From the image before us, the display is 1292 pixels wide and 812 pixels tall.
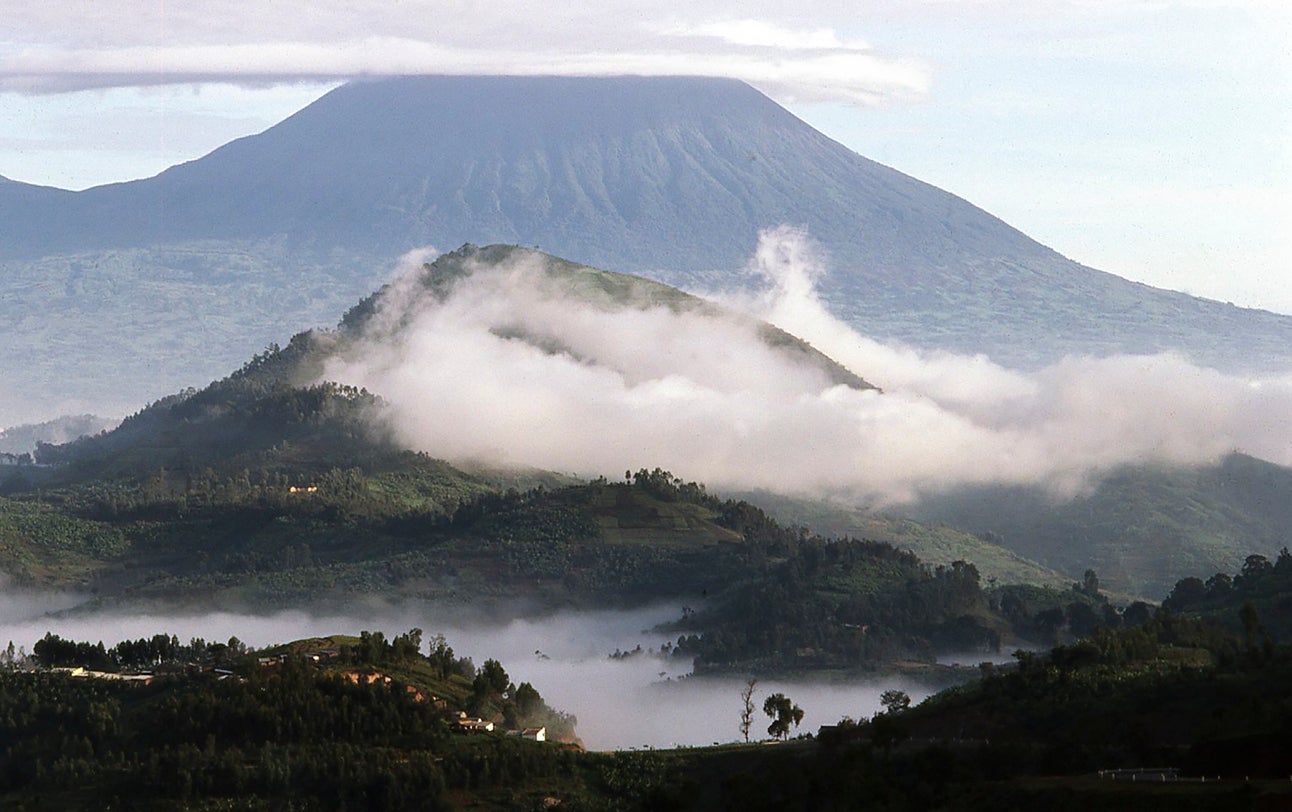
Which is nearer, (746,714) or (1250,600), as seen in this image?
(746,714)

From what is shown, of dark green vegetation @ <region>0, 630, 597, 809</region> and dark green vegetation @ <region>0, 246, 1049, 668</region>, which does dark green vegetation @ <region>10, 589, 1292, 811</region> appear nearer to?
dark green vegetation @ <region>0, 630, 597, 809</region>

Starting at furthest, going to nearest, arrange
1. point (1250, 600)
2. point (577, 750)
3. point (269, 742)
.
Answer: point (1250, 600), point (577, 750), point (269, 742)

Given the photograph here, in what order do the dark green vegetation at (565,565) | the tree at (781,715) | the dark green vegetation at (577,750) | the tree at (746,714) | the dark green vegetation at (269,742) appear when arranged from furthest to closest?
the dark green vegetation at (565,565)
the tree at (746,714)
the tree at (781,715)
the dark green vegetation at (269,742)
the dark green vegetation at (577,750)

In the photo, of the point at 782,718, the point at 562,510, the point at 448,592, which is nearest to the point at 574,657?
the point at 448,592

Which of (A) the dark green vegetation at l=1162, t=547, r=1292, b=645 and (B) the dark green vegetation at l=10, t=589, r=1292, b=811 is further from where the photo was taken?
(A) the dark green vegetation at l=1162, t=547, r=1292, b=645

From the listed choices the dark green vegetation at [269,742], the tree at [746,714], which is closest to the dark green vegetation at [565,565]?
the tree at [746,714]

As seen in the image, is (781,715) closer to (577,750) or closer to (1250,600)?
(577,750)

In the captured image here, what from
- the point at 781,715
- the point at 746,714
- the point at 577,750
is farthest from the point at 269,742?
the point at 746,714

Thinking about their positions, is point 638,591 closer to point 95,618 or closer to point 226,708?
point 95,618

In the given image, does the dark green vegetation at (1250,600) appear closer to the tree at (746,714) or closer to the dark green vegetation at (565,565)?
the dark green vegetation at (565,565)

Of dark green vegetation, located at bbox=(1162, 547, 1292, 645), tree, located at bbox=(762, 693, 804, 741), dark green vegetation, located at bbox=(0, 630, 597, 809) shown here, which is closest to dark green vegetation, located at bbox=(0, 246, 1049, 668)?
dark green vegetation, located at bbox=(1162, 547, 1292, 645)

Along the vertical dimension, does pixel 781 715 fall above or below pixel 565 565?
below
